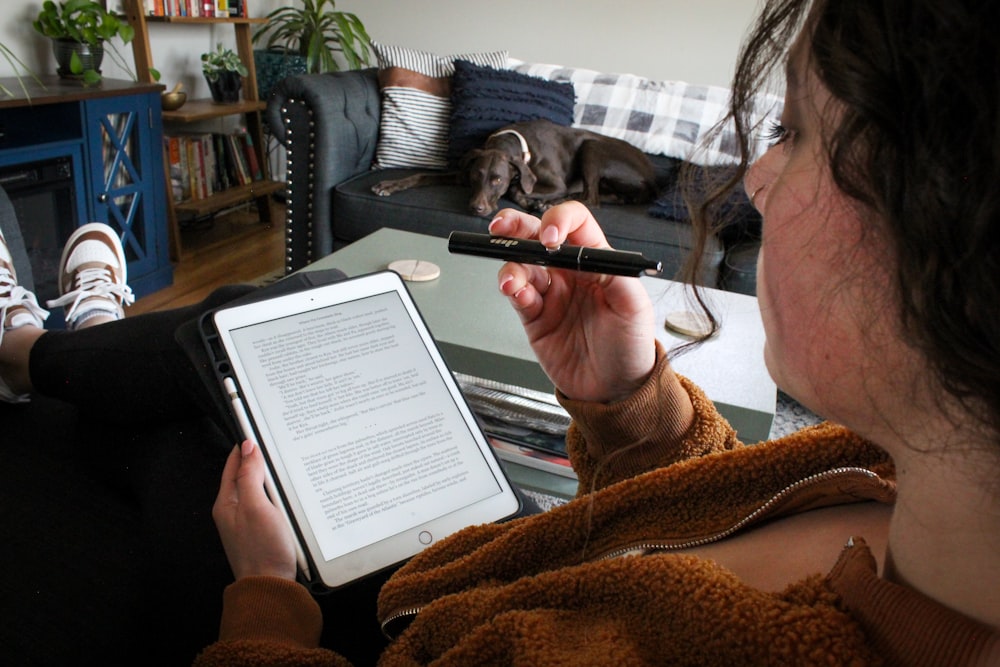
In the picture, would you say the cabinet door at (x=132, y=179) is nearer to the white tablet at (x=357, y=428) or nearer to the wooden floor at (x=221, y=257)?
the wooden floor at (x=221, y=257)

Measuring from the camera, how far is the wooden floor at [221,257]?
8.26 feet

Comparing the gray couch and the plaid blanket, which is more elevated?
the plaid blanket

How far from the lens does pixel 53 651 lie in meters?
0.66

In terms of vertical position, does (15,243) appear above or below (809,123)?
below

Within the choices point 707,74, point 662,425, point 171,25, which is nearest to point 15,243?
point 662,425

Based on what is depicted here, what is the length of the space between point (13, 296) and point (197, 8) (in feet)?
7.01

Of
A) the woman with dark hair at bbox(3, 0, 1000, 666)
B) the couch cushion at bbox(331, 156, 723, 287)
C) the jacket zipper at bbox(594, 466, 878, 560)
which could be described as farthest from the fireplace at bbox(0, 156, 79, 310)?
the jacket zipper at bbox(594, 466, 878, 560)

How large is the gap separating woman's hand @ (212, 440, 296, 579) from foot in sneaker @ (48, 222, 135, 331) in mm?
958

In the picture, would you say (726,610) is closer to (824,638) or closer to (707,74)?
(824,638)

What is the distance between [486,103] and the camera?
2627 mm

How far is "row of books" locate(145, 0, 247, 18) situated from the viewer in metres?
2.77

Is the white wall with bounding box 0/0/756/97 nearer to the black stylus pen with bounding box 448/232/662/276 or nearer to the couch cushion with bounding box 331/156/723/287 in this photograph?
the couch cushion with bounding box 331/156/723/287

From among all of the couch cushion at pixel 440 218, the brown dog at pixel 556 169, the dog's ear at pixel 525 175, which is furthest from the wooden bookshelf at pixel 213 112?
the dog's ear at pixel 525 175

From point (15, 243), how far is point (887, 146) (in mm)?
1507
